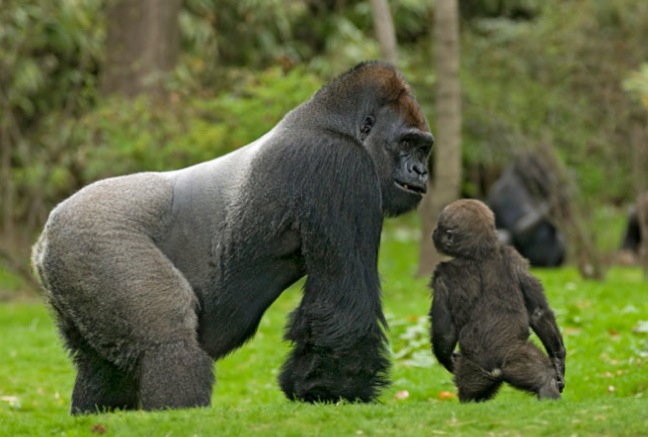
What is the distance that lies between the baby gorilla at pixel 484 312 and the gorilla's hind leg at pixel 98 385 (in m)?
1.48

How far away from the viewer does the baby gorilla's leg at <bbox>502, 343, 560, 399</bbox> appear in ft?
16.8

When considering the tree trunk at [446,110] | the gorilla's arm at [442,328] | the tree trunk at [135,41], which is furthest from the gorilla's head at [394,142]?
the tree trunk at [135,41]

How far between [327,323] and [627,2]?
439 inches

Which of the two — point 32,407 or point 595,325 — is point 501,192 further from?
point 32,407

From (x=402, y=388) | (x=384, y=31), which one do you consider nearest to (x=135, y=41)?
(x=384, y=31)

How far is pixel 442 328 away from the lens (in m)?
5.34

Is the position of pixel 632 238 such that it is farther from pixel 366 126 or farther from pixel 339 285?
pixel 339 285

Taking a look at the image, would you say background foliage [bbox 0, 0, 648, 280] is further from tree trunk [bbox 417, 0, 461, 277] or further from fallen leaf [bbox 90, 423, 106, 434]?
fallen leaf [bbox 90, 423, 106, 434]

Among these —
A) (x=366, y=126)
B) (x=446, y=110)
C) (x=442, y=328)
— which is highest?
(x=366, y=126)

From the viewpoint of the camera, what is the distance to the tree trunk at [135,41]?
15766 mm

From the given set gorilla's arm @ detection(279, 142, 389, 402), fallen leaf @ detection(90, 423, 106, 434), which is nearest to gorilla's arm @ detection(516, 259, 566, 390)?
gorilla's arm @ detection(279, 142, 389, 402)

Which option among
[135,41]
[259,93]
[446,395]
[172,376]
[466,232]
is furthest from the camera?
[135,41]

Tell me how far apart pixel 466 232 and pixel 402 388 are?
6.62 ft

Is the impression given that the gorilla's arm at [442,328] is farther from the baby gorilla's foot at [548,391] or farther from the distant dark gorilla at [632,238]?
the distant dark gorilla at [632,238]
